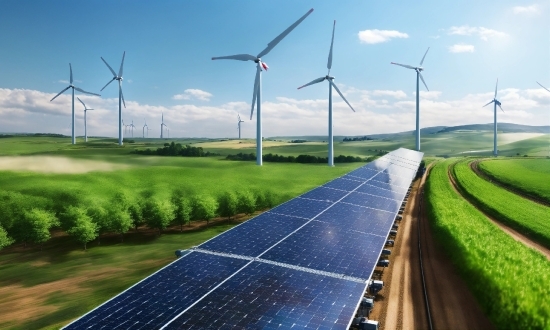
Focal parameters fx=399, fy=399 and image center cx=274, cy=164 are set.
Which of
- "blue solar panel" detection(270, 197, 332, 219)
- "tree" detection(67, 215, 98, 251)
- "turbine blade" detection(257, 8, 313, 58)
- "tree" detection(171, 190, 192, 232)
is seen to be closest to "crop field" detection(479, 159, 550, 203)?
"blue solar panel" detection(270, 197, 332, 219)

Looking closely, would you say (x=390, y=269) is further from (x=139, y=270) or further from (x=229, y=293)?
(x=139, y=270)

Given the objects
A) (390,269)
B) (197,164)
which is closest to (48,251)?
(390,269)

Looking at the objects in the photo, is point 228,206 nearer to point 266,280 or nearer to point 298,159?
point 266,280

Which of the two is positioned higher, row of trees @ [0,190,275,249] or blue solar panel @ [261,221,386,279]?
blue solar panel @ [261,221,386,279]

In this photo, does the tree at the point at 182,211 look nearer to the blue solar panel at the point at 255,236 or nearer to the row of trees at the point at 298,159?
the blue solar panel at the point at 255,236

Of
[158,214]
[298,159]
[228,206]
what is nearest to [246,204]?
[228,206]

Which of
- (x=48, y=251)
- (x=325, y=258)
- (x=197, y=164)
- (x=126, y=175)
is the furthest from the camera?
(x=197, y=164)

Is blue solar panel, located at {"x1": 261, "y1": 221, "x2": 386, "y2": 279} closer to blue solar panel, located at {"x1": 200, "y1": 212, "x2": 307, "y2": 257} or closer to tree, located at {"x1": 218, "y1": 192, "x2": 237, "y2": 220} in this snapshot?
blue solar panel, located at {"x1": 200, "y1": 212, "x2": 307, "y2": 257}
